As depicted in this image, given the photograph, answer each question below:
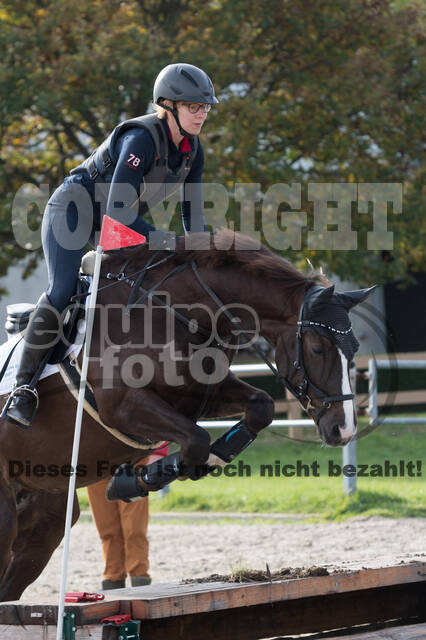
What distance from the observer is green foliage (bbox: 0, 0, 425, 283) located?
45.8ft

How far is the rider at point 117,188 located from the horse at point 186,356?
168mm

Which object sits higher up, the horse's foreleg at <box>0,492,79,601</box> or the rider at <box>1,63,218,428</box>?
the rider at <box>1,63,218,428</box>

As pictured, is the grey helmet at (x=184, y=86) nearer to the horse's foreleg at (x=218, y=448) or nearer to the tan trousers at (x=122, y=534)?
the horse's foreleg at (x=218, y=448)

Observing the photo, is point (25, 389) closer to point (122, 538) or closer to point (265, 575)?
point (265, 575)

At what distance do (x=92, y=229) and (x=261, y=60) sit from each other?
1090 cm

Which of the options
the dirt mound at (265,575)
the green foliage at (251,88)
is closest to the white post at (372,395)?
the green foliage at (251,88)

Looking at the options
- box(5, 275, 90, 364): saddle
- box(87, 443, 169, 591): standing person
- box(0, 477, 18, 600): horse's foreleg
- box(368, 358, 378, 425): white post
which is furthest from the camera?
box(368, 358, 378, 425): white post

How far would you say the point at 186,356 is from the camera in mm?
4195

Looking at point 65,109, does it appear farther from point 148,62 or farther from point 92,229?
point 92,229

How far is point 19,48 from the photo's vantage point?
14.2 m

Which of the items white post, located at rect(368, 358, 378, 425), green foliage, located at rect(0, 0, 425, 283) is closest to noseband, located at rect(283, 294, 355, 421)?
white post, located at rect(368, 358, 378, 425)

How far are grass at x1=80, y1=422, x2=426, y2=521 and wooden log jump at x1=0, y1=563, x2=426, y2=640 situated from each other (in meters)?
2.98

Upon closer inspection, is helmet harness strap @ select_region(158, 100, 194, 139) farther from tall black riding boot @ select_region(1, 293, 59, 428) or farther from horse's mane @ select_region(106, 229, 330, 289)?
tall black riding boot @ select_region(1, 293, 59, 428)

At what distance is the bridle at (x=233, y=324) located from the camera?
13.1 ft
